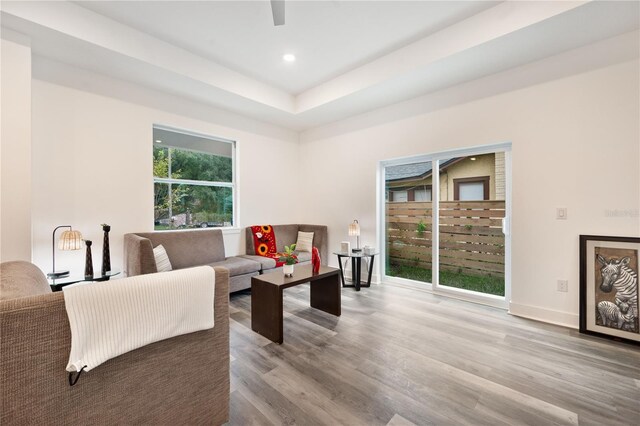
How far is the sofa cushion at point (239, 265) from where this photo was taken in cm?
375

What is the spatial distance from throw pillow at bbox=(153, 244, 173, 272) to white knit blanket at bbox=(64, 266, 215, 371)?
7.41 feet

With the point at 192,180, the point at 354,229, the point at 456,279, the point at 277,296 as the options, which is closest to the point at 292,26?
the point at 192,180

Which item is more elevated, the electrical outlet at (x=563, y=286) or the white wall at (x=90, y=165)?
the white wall at (x=90, y=165)

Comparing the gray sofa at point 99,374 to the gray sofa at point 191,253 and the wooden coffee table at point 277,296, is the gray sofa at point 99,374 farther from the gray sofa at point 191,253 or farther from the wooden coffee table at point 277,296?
the gray sofa at point 191,253

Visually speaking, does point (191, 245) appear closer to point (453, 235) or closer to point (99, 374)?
point (99, 374)

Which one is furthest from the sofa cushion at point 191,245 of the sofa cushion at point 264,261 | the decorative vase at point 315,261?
the decorative vase at point 315,261

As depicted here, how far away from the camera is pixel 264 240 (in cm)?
477

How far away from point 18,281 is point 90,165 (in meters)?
2.41

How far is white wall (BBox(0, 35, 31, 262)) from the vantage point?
246cm

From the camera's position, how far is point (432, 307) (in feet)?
11.2

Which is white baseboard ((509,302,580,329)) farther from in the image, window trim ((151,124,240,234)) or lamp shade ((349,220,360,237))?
window trim ((151,124,240,234))

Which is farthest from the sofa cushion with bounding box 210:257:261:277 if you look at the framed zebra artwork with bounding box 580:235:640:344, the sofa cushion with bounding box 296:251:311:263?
the framed zebra artwork with bounding box 580:235:640:344

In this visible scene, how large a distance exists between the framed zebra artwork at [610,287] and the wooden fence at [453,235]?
822mm

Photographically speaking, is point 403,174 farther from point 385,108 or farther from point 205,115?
point 205,115
